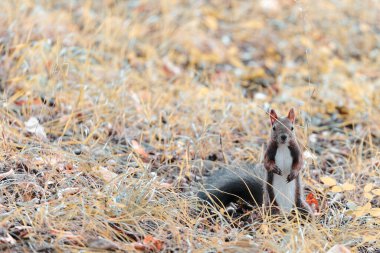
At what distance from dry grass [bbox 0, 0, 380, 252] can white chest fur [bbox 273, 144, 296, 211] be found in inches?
3.9

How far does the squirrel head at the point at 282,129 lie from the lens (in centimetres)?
336

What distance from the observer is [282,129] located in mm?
3377

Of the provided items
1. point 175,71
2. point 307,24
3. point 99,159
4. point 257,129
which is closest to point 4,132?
point 99,159

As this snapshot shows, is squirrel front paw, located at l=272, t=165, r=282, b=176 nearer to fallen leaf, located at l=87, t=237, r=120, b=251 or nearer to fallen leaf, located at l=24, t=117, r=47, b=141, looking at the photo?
fallen leaf, located at l=87, t=237, r=120, b=251

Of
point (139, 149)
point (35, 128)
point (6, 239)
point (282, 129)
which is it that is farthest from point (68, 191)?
point (282, 129)

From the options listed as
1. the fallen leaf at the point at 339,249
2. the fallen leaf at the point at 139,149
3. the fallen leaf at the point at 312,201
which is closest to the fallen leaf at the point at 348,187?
the fallen leaf at the point at 312,201

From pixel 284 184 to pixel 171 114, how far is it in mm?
1208

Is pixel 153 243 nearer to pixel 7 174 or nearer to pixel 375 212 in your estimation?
pixel 7 174

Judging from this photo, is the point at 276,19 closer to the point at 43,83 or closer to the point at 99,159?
the point at 43,83

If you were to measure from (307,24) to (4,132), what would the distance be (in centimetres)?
397

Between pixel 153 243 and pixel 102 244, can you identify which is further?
pixel 153 243

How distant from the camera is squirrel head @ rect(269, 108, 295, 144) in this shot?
11.0ft

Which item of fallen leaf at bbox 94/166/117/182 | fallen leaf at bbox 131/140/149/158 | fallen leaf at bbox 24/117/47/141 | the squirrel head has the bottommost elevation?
fallen leaf at bbox 131/140/149/158

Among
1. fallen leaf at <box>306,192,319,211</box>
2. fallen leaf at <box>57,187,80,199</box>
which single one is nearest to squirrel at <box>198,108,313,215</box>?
fallen leaf at <box>306,192,319,211</box>
